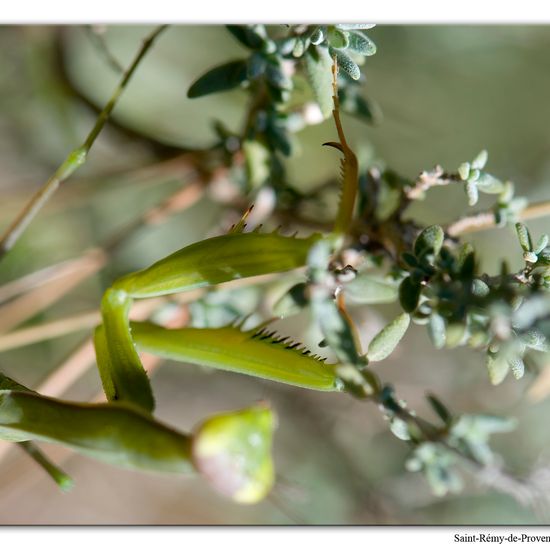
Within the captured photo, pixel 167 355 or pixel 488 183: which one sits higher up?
pixel 488 183

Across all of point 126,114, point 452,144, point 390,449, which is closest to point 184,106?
point 126,114

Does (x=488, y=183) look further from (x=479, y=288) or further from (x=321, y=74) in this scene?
(x=321, y=74)

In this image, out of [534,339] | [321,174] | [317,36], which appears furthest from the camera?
[321,174]

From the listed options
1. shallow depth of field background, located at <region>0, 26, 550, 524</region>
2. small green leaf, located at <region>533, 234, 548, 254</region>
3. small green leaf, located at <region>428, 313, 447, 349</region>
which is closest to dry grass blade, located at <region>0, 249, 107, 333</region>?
shallow depth of field background, located at <region>0, 26, 550, 524</region>

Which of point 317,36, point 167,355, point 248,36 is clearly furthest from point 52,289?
point 317,36

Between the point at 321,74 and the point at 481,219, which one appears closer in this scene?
the point at 321,74

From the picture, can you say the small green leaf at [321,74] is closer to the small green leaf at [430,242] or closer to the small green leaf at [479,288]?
the small green leaf at [430,242]

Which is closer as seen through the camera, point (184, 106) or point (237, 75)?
point (237, 75)
